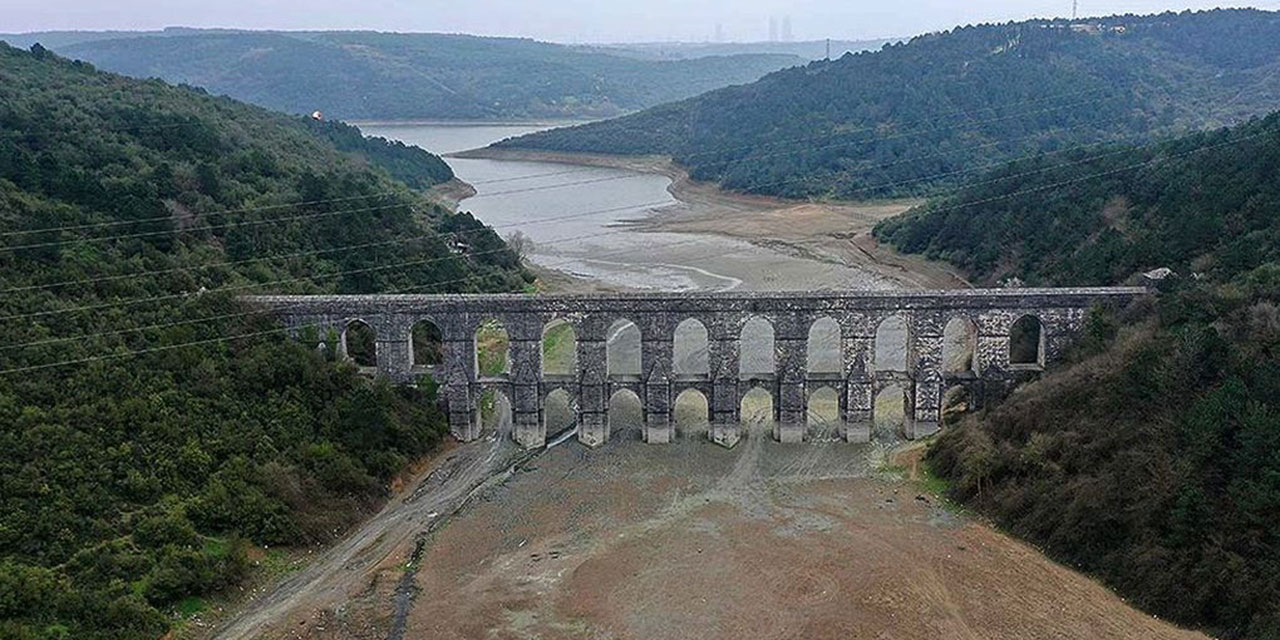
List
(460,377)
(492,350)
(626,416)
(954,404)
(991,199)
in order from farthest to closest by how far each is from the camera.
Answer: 1. (991,199)
2. (492,350)
3. (626,416)
4. (954,404)
5. (460,377)

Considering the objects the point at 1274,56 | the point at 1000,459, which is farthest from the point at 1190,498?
the point at 1274,56

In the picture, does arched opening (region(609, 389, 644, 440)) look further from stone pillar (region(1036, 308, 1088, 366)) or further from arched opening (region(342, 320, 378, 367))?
stone pillar (region(1036, 308, 1088, 366))

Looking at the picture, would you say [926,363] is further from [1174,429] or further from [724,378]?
[1174,429]

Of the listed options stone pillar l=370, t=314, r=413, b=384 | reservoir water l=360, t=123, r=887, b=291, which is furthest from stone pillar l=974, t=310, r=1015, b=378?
reservoir water l=360, t=123, r=887, b=291

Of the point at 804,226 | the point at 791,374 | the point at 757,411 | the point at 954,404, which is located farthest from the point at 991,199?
the point at 791,374

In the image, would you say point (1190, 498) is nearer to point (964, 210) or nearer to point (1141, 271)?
point (1141, 271)

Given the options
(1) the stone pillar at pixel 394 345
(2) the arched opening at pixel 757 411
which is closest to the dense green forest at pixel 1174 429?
(2) the arched opening at pixel 757 411
